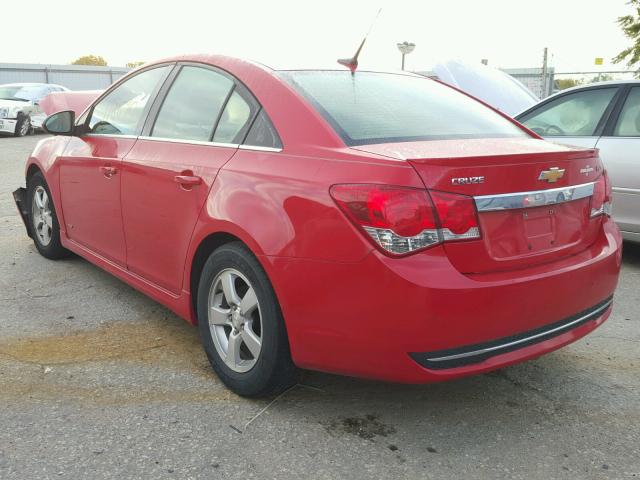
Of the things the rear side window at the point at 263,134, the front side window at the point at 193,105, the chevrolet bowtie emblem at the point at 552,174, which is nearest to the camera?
A: the chevrolet bowtie emblem at the point at 552,174

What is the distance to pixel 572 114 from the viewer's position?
19.0 ft

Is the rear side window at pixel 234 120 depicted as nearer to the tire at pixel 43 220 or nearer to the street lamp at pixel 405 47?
the tire at pixel 43 220

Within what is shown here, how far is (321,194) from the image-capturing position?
243 cm

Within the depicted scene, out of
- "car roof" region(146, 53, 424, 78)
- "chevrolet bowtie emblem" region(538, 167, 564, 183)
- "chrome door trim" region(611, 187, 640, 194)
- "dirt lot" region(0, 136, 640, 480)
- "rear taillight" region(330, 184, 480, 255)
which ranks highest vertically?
"car roof" region(146, 53, 424, 78)

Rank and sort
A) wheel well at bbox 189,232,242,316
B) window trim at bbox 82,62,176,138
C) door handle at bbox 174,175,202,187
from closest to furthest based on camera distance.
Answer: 1. wheel well at bbox 189,232,242,316
2. door handle at bbox 174,175,202,187
3. window trim at bbox 82,62,176,138

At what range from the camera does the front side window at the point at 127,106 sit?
374 cm

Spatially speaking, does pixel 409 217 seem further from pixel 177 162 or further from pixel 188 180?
pixel 177 162

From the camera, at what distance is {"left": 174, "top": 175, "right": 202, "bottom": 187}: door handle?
9.93 feet

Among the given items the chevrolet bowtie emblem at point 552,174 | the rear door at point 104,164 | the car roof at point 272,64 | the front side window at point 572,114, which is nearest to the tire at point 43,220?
the rear door at point 104,164

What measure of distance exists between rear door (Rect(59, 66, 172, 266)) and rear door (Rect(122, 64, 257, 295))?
15 centimetres

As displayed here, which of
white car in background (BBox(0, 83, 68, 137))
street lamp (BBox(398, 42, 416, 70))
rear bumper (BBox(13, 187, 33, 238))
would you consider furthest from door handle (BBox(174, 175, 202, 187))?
white car in background (BBox(0, 83, 68, 137))

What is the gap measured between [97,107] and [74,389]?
2.11 meters

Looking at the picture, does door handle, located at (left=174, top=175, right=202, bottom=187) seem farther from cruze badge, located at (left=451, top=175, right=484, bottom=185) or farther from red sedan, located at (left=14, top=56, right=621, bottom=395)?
cruze badge, located at (left=451, top=175, right=484, bottom=185)

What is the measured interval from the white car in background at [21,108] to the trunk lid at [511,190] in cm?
1712
